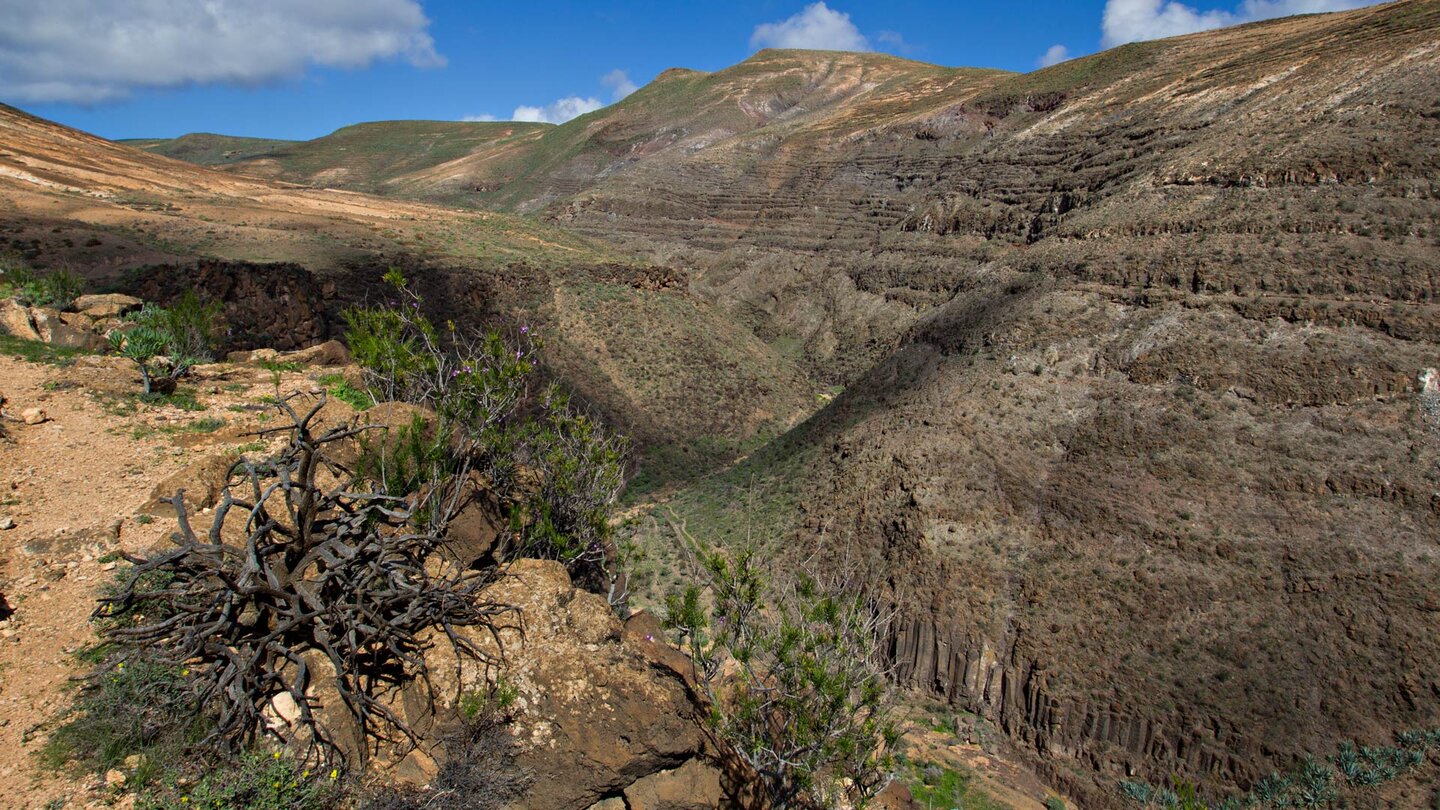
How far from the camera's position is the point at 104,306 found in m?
17.4

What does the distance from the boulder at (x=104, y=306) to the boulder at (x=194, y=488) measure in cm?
1093

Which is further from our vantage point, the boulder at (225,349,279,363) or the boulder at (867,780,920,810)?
the boulder at (225,349,279,363)

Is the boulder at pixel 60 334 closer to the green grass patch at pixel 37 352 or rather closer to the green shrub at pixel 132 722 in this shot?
the green grass patch at pixel 37 352

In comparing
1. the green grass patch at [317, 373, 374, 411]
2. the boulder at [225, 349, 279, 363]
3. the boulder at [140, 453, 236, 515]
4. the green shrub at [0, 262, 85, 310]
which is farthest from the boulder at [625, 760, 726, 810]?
the green shrub at [0, 262, 85, 310]

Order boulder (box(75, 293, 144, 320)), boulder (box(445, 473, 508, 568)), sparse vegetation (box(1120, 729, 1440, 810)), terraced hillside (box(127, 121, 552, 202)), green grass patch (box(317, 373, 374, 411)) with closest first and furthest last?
boulder (box(445, 473, 508, 568)) → green grass patch (box(317, 373, 374, 411)) → sparse vegetation (box(1120, 729, 1440, 810)) → boulder (box(75, 293, 144, 320)) → terraced hillside (box(127, 121, 552, 202))

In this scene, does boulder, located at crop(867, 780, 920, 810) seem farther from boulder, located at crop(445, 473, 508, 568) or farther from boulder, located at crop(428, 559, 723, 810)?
boulder, located at crop(445, 473, 508, 568)

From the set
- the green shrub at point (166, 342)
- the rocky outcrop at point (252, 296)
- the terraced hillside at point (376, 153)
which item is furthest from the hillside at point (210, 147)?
the green shrub at point (166, 342)

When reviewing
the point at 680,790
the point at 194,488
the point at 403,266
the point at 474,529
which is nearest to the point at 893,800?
the point at 680,790

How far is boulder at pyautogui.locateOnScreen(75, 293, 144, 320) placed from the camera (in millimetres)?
17141

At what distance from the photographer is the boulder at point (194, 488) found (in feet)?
29.6

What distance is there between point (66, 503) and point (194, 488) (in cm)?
173

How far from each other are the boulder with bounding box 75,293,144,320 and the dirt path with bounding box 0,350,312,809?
4769mm

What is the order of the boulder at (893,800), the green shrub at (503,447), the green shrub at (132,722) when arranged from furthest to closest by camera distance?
1. the boulder at (893,800)
2. the green shrub at (503,447)
3. the green shrub at (132,722)

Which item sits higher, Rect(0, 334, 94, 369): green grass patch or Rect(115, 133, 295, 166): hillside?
Rect(115, 133, 295, 166): hillside
